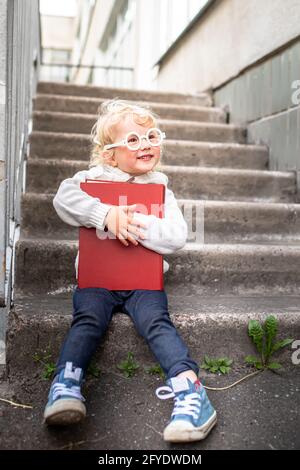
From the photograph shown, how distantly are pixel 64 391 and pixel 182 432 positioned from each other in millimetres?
337

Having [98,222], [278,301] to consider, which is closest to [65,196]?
[98,222]

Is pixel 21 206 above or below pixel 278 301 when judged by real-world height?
above

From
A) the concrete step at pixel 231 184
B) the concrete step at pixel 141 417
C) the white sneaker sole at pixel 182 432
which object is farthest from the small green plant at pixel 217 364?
the concrete step at pixel 231 184

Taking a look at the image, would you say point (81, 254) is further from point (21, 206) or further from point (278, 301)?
point (278, 301)

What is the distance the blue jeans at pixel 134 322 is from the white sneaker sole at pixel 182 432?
0.17 meters

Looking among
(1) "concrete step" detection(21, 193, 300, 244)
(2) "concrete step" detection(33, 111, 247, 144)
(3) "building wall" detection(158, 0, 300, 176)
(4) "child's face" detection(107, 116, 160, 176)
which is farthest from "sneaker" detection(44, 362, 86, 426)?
(2) "concrete step" detection(33, 111, 247, 144)

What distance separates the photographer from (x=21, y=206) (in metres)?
2.16

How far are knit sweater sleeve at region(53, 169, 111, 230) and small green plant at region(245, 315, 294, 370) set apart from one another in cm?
65

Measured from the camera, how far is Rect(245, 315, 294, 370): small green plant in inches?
63.9

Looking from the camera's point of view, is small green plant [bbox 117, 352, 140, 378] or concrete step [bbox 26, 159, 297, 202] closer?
small green plant [bbox 117, 352, 140, 378]

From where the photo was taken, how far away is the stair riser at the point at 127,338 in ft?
5.05

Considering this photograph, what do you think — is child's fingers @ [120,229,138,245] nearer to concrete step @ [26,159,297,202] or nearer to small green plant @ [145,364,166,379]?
small green plant @ [145,364,166,379]

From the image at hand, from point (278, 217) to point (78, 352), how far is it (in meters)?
1.41

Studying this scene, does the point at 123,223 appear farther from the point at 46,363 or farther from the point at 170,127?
the point at 170,127
